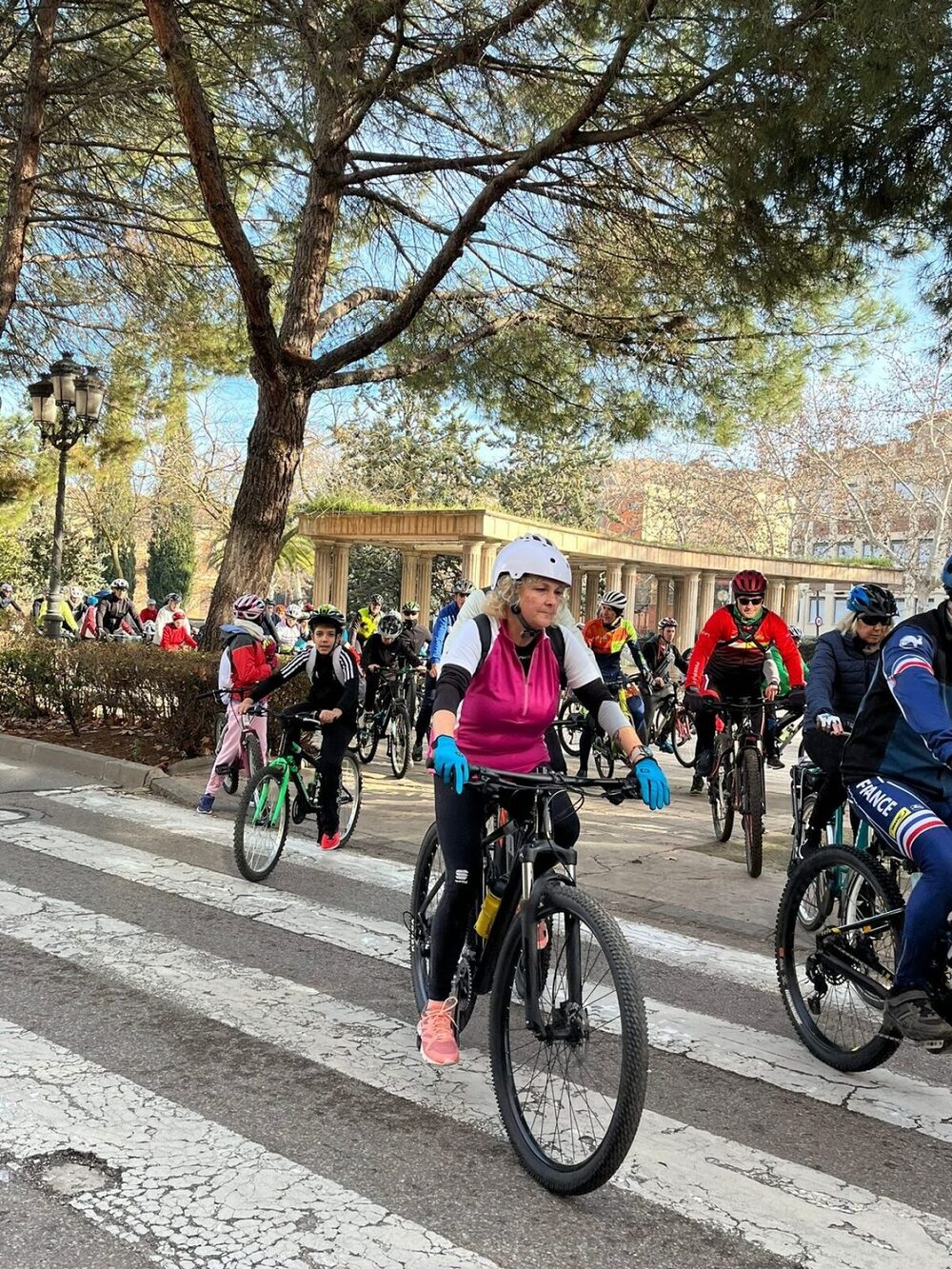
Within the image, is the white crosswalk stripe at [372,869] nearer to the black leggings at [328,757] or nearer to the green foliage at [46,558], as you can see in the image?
the black leggings at [328,757]

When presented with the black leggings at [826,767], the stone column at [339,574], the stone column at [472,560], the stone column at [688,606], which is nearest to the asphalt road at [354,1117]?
the black leggings at [826,767]

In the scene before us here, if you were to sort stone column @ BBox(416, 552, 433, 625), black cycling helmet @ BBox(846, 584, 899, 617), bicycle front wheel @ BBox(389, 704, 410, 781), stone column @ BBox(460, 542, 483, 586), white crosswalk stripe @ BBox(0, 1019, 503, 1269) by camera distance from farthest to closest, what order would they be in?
stone column @ BBox(416, 552, 433, 625), stone column @ BBox(460, 542, 483, 586), bicycle front wheel @ BBox(389, 704, 410, 781), black cycling helmet @ BBox(846, 584, 899, 617), white crosswalk stripe @ BBox(0, 1019, 503, 1269)

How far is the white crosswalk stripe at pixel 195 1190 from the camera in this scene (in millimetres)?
2852

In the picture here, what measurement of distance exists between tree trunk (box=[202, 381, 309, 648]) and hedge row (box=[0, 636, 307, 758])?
1105 mm

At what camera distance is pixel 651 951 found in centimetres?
577

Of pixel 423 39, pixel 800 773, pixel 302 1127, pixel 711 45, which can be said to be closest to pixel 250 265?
pixel 423 39

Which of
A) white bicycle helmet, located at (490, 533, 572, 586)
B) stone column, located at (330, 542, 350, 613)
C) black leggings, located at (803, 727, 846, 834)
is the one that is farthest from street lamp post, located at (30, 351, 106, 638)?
white bicycle helmet, located at (490, 533, 572, 586)

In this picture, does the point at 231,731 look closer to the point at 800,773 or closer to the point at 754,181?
the point at 800,773

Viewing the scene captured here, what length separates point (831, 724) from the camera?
5895mm

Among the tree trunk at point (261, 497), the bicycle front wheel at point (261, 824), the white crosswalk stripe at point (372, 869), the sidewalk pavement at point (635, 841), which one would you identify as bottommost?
the white crosswalk stripe at point (372, 869)

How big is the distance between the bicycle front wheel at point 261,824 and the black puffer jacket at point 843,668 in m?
3.11

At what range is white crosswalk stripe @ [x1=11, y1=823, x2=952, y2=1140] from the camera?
4023 millimetres

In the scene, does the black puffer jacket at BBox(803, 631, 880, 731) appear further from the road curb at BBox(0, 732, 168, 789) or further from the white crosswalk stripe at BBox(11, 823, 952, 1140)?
the road curb at BBox(0, 732, 168, 789)

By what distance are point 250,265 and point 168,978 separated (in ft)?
26.2
